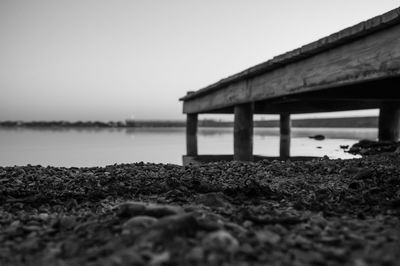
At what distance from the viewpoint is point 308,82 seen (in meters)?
7.45

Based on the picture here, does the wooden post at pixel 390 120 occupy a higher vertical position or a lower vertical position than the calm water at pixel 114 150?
higher

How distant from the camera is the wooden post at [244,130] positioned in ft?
37.9

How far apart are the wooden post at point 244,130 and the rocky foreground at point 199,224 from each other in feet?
21.0

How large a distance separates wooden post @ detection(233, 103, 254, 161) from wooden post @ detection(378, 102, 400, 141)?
8155 millimetres

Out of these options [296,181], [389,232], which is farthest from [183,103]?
[389,232]

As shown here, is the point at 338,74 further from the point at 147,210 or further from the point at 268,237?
the point at 147,210

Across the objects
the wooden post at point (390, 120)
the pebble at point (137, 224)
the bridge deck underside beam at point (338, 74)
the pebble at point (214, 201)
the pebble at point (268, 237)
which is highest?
the bridge deck underside beam at point (338, 74)

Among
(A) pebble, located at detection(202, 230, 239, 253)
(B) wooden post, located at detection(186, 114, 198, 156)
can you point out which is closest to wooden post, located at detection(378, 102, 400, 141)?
(B) wooden post, located at detection(186, 114, 198, 156)

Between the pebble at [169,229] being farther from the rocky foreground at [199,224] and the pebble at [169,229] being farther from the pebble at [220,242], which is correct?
the pebble at [220,242]

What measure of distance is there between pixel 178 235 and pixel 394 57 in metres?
5.00

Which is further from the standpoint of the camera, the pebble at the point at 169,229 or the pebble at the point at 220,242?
the pebble at the point at 169,229

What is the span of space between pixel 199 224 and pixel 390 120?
1600cm

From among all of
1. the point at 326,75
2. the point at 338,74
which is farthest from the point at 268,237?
the point at 326,75

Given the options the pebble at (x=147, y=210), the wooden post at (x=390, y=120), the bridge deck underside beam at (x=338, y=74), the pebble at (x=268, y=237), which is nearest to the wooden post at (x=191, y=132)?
the bridge deck underside beam at (x=338, y=74)
